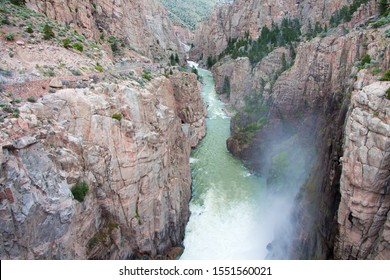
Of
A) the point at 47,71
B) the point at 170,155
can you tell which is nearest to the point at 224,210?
the point at 170,155

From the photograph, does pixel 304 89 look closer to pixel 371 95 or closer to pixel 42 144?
pixel 371 95

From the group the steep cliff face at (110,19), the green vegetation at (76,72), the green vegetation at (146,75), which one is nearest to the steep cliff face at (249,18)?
the steep cliff face at (110,19)

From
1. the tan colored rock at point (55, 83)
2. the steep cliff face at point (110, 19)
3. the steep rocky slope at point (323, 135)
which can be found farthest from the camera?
the steep cliff face at point (110, 19)

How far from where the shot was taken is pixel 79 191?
2148 centimetres

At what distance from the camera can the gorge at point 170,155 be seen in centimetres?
1875

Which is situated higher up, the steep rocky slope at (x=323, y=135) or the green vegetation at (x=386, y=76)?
the green vegetation at (x=386, y=76)

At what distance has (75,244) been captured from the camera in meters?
21.2

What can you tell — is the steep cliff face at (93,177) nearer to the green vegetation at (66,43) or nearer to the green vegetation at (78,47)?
the green vegetation at (78,47)

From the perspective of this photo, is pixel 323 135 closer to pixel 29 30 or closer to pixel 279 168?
pixel 279 168

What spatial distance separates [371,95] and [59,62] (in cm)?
2212

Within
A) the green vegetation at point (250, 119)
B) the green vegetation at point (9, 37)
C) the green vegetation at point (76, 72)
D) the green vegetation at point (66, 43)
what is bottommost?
the green vegetation at point (250, 119)

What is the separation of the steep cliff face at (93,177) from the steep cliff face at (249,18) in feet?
197

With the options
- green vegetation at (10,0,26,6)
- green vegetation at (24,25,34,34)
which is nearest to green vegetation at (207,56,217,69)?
green vegetation at (10,0,26,6)
